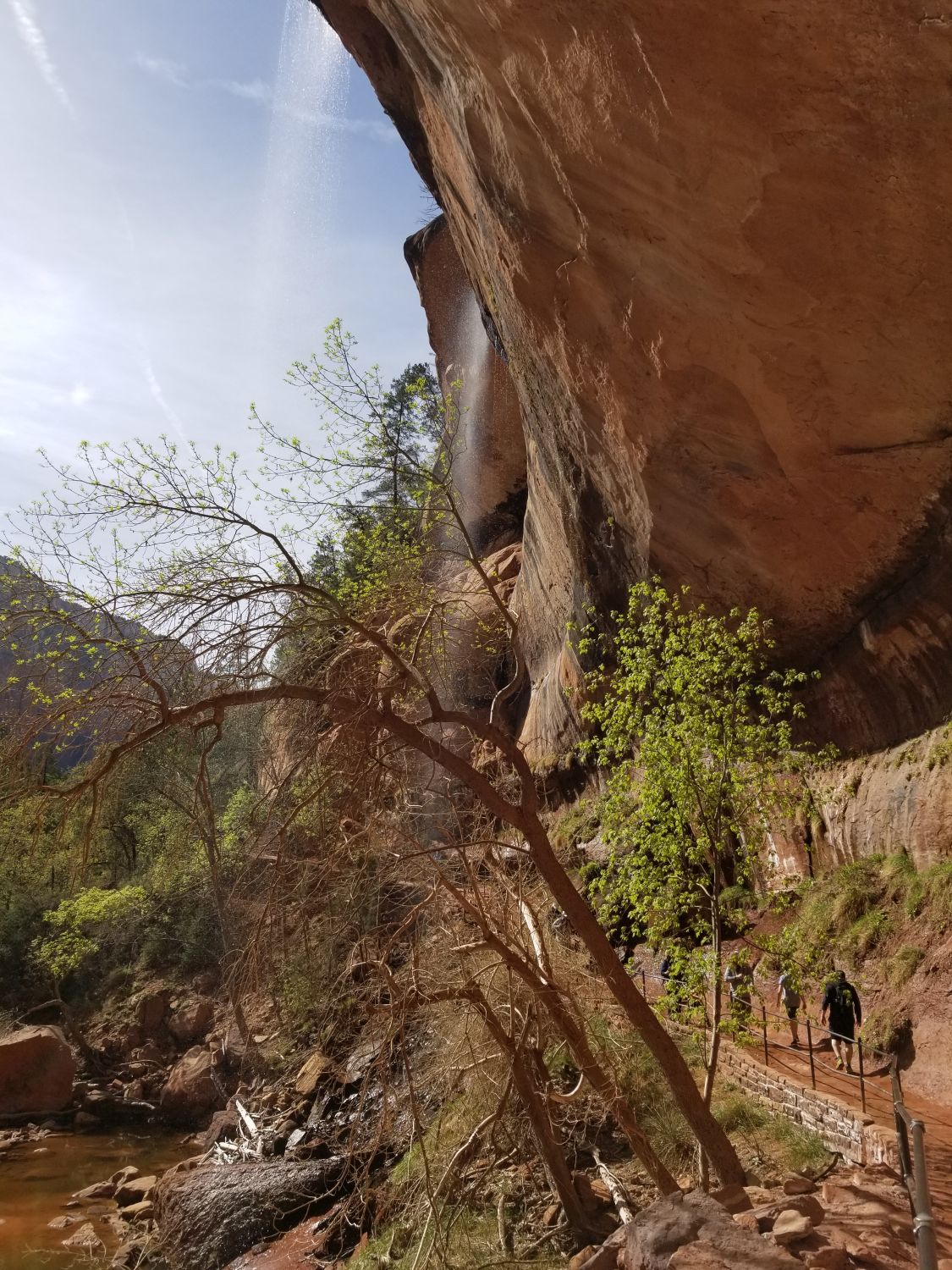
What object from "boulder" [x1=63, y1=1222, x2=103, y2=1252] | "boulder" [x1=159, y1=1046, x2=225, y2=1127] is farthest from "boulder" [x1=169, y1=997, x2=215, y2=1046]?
"boulder" [x1=63, y1=1222, x2=103, y2=1252]

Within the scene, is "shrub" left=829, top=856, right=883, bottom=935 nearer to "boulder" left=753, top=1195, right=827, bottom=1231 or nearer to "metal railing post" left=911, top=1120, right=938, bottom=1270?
"boulder" left=753, top=1195, right=827, bottom=1231

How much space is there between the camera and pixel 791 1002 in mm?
11227

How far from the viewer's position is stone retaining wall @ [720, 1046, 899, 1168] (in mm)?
8352

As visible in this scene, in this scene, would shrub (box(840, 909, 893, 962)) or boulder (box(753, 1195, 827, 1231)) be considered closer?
boulder (box(753, 1195, 827, 1231))

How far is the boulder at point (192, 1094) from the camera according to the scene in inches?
867

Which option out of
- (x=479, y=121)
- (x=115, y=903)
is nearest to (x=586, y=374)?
(x=479, y=121)

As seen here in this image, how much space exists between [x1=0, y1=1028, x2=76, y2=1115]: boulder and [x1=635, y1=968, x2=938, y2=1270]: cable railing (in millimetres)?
16629

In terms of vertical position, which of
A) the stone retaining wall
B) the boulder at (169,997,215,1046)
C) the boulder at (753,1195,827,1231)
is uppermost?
the boulder at (753,1195,827,1231)

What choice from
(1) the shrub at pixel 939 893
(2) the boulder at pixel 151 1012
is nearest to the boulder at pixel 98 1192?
(2) the boulder at pixel 151 1012

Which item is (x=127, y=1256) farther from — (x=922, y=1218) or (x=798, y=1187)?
(x=922, y=1218)

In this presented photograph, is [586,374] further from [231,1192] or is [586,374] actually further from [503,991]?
[231,1192]

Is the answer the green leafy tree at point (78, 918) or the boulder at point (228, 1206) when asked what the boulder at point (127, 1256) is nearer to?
the boulder at point (228, 1206)

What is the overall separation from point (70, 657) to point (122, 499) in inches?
55.0

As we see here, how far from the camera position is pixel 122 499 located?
684cm
